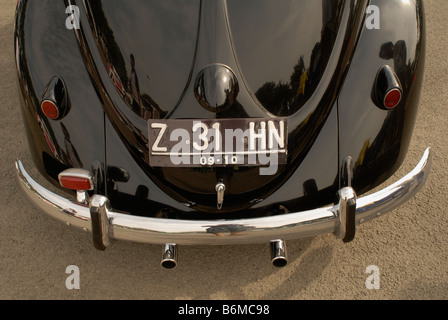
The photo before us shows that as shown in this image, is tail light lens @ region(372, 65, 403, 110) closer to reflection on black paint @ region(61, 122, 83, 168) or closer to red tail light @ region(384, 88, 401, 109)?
red tail light @ region(384, 88, 401, 109)

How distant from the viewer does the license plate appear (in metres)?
2.37

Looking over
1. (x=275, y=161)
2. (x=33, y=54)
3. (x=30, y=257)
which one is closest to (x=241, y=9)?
(x=275, y=161)

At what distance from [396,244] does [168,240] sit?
1.44m

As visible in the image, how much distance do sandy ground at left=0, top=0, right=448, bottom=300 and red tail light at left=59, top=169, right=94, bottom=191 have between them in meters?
0.71

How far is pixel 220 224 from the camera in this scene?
2.30 metres

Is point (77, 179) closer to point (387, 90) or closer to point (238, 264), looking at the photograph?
point (238, 264)

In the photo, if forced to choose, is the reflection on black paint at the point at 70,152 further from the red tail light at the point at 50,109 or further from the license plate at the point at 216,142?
the license plate at the point at 216,142

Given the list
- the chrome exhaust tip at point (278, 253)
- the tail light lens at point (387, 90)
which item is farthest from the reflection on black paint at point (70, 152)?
the tail light lens at point (387, 90)

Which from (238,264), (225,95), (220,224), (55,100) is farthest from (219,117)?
(238,264)

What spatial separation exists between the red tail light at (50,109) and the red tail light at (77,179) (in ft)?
1.11

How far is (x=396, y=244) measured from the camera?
3004 millimetres

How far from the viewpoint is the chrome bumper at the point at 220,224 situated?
2.30 metres

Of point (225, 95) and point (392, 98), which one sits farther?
point (392, 98)

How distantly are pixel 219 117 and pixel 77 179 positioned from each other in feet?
2.38
